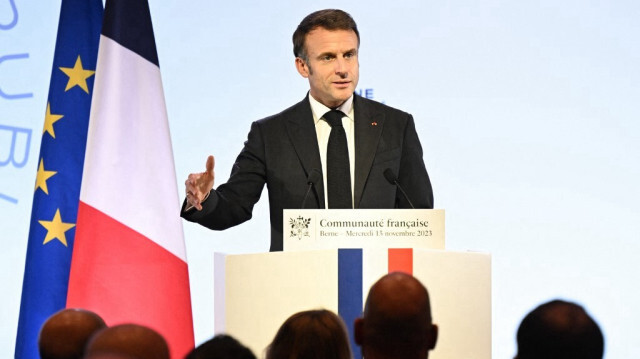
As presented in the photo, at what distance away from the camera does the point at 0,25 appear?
17.0 ft

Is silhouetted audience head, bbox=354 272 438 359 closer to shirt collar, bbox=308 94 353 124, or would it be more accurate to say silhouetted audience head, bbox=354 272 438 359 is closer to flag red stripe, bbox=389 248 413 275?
flag red stripe, bbox=389 248 413 275

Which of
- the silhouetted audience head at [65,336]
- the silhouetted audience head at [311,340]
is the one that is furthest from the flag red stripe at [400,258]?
the silhouetted audience head at [65,336]

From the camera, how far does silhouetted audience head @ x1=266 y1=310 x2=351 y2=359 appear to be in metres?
2.01

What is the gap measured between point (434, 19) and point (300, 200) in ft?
6.70

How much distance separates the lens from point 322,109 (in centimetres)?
371

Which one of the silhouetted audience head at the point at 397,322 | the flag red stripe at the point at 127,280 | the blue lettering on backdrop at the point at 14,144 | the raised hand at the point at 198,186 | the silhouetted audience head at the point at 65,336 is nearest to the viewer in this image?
the silhouetted audience head at the point at 397,322

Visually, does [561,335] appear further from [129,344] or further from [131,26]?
[131,26]

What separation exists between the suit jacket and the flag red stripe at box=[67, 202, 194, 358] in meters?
0.98

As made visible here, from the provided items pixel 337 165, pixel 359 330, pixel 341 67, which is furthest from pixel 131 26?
pixel 359 330

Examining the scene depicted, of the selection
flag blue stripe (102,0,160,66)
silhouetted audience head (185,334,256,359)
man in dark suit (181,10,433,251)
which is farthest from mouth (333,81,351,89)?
silhouetted audience head (185,334,256,359)

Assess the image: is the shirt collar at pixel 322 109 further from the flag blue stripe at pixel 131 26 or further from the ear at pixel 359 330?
the ear at pixel 359 330

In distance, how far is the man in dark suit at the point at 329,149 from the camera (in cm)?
A: 355

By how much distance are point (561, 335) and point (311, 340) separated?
1.81 ft

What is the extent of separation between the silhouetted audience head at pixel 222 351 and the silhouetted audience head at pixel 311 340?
14 cm
